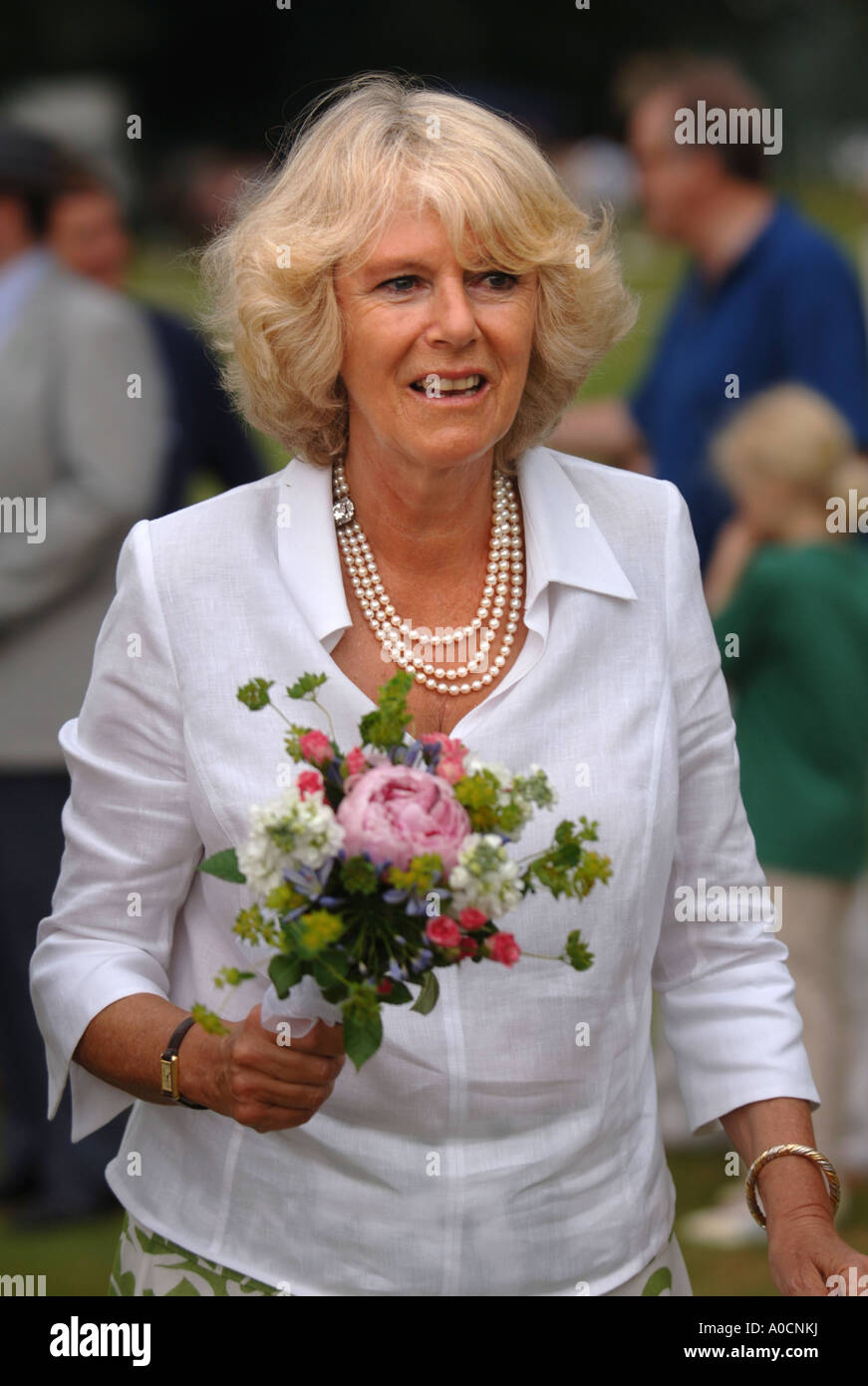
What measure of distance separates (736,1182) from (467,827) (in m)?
3.54

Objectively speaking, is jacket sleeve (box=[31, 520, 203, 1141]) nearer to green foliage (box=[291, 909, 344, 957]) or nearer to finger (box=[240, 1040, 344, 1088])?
finger (box=[240, 1040, 344, 1088])

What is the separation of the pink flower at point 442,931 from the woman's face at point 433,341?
0.66 m

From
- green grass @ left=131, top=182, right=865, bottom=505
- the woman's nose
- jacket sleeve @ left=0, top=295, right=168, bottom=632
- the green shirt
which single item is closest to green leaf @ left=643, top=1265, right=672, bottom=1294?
the woman's nose

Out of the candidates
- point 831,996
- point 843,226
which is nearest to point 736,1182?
point 831,996

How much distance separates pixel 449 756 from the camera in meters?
1.92

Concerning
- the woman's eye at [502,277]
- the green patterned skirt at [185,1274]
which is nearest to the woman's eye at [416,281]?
the woman's eye at [502,277]

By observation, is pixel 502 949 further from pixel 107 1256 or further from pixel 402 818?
pixel 107 1256

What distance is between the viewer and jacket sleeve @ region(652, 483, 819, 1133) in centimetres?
237

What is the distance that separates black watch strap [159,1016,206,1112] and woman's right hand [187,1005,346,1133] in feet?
0.35

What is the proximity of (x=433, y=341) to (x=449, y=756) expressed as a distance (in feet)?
1.85

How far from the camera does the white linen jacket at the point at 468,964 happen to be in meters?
2.24

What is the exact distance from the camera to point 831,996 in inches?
188

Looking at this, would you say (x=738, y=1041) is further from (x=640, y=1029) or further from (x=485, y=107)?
(x=485, y=107)

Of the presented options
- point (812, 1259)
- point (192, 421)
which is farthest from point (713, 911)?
point (192, 421)
